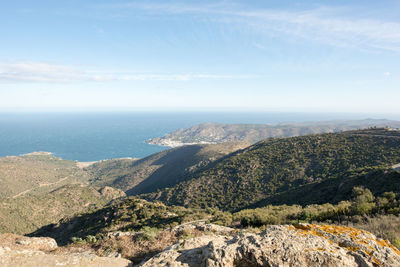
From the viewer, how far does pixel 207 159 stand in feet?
269

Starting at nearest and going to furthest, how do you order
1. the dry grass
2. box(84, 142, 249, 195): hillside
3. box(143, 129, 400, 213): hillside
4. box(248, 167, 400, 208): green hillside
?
the dry grass
box(248, 167, 400, 208): green hillside
box(143, 129, 400, 213): hillside
box(84, 142, 249, 195): hillside

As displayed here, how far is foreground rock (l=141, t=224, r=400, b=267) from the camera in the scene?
4840 mm

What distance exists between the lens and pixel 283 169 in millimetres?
43500

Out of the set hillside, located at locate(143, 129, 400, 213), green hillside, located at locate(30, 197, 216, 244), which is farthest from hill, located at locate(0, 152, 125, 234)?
green hillside, located at locate(30, 197, 216, 244)

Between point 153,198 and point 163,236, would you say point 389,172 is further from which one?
point 153,198

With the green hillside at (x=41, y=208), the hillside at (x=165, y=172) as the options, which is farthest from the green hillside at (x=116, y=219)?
the hillside at (x=165, y=172)

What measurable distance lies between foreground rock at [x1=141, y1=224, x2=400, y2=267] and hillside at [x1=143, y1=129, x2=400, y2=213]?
1185 inches

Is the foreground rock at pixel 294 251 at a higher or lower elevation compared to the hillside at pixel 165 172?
higher

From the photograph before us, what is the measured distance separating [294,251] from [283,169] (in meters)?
41.8

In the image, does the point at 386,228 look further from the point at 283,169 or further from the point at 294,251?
the point at 283,169

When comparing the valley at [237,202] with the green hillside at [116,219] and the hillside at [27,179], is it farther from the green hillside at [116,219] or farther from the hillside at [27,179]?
the hillside at [27,179]

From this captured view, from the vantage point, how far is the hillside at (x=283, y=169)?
3719 centimetres

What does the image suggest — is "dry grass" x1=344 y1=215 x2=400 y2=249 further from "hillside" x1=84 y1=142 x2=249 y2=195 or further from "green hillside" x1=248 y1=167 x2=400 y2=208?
"hillside" x1=84 y1=142 x2=249 y2=195

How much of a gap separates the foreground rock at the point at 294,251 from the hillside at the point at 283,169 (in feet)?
98.8
